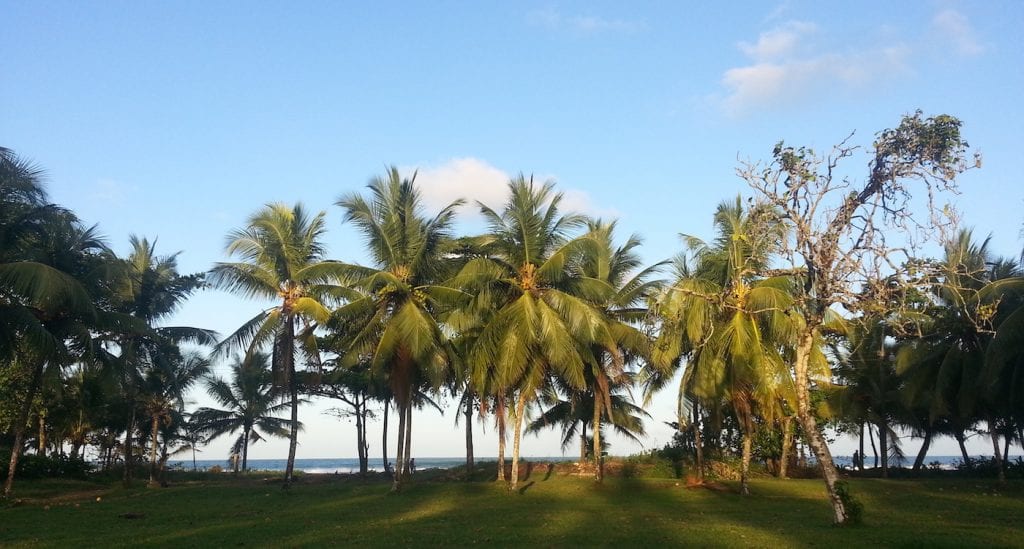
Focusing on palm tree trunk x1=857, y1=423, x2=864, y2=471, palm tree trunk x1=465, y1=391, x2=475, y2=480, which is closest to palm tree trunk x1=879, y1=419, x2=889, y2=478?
palm tree trunk x1=857, y1=423, x2=864, y2=471

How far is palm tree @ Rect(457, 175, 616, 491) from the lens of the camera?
2672 centimetres

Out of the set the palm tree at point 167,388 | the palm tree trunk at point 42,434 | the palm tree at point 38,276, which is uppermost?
the palm tree at point 38,276

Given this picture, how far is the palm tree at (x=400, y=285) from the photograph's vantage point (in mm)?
27609

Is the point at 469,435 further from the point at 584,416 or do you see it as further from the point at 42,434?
the point at 42,434

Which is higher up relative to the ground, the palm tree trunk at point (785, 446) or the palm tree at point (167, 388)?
the palm tree at point (167, 388)

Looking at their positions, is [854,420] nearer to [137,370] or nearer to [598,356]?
[598,356]

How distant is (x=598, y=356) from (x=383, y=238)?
9.56 meters

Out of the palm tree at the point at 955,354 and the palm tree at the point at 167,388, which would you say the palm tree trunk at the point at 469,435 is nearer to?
the palm tree at the point at 167,388

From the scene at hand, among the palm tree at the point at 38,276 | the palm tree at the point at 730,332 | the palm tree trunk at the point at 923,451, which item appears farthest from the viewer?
the palm tree trunk at the point at 923,451

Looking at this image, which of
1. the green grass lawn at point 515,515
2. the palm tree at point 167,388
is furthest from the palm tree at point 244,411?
the green grass lawn at point 515,515

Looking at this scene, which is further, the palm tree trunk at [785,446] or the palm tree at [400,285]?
the palm tree trunk at [785,446]

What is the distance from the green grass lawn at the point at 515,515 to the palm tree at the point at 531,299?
4114 mm

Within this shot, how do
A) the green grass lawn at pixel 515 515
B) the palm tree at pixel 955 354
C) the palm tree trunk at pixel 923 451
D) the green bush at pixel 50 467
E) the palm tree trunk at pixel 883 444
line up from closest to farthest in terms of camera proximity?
the green grass lawn at pixel 515 515 < the palm tree at pixel 955 354 < the green bush at pixel 50 467 < the palm tree trunk at pixel 883 444 < the palm tree trunk at pixel 923 451

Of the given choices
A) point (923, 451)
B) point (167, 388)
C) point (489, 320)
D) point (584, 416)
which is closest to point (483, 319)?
point (489, 320)
